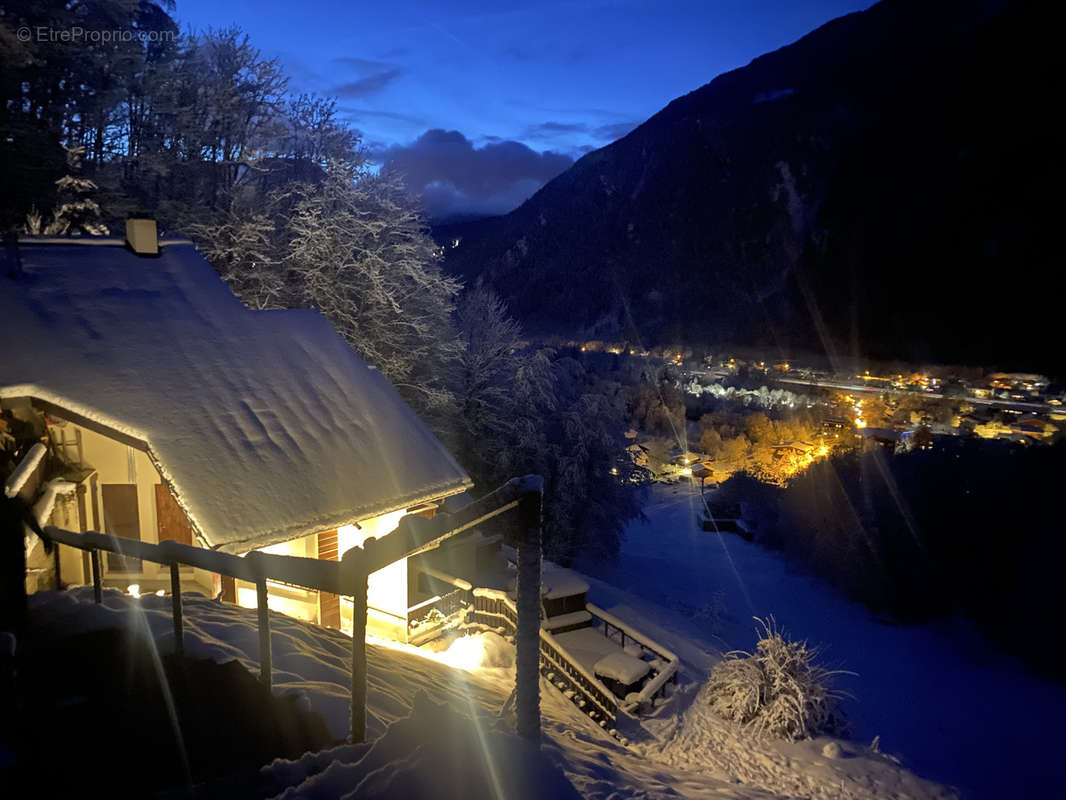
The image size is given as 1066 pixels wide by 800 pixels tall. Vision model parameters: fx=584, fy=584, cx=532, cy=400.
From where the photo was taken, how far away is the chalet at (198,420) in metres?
8.38

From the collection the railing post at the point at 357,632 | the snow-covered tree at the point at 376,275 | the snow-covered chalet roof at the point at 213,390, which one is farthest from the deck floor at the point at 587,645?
the railing post at the point at 357,632

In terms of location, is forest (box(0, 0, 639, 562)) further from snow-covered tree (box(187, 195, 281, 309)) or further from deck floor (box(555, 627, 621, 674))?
deck floor (box(555, 627, 621, 674))

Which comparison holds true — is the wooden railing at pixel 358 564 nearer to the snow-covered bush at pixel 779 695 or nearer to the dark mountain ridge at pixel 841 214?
the snow-covered bush at pixel 779 695

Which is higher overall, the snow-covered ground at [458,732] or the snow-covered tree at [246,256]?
the snow-covered tree at [246,256]

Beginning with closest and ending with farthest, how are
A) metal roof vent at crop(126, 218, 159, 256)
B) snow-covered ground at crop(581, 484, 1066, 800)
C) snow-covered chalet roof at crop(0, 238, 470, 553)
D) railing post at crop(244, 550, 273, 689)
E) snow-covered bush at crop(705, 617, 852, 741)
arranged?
railing post at crop(244, 550, 273, 689), snow-covered chalet roof at crop(0, 238, 470, 553), snow-covered bush at crop(705, 617, 852, 741), metal roof vent at crop(126, 218, 159, 256), snow-covered ground at crop(581, 484, 1066, 800)

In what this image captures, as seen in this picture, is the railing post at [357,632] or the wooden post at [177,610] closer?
the railing post at [357,632]

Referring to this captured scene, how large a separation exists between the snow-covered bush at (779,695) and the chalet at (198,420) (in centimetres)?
682

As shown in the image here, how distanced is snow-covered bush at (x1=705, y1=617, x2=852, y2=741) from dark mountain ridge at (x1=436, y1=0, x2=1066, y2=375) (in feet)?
226

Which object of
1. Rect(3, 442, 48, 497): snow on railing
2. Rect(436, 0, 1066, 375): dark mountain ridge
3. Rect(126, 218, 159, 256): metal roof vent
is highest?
Rect(436, 0, 1066, 375): dark mountain ridge

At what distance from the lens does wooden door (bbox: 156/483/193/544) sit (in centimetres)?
980

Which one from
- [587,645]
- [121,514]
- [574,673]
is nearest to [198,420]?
[121,514]

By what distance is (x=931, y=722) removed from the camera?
54.5 ft

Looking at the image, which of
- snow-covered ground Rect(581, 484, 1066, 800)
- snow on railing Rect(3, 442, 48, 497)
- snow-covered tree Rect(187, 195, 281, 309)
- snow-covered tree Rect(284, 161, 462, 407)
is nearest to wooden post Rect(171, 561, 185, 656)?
snow on railing Rect(3, 442, 48, 497)

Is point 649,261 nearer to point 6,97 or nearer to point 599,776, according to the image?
point 6,97
